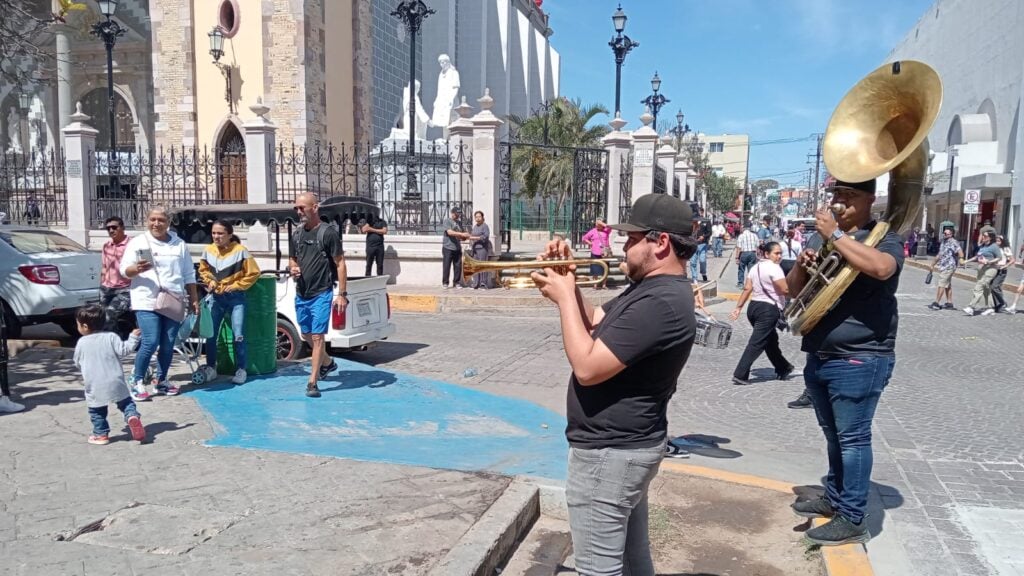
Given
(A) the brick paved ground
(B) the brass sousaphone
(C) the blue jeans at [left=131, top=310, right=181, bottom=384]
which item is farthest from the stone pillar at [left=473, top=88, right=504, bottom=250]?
(B) the brass sousaphone

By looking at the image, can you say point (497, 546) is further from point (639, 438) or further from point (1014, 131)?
point (1014, 131)

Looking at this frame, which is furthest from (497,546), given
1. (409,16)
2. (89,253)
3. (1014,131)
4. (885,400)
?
(1014,131)

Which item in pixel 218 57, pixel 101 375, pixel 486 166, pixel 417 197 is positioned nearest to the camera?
pixel 101 375

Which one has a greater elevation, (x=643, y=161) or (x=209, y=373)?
(x=643, y=161)

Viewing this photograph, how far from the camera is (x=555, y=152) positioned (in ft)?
109

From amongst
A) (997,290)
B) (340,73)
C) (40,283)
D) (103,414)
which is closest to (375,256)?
(40,283)

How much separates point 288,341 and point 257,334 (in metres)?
1.09

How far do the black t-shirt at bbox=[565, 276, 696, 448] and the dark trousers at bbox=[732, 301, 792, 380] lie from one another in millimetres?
5422

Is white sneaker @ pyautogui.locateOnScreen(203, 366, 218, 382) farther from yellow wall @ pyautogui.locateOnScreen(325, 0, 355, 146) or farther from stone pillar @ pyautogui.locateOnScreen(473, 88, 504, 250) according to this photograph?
yellow wall @ pyautogui.locateOnScreen(325, 0, 355, 146)

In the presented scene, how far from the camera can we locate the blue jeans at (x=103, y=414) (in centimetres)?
496

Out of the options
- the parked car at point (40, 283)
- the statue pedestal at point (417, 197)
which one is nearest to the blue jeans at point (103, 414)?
the parked car at point (40, 283)

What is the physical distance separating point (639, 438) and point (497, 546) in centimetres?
144

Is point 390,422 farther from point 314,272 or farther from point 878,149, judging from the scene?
point 878,149

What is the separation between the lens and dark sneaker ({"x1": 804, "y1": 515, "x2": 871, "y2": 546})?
11.9ft
